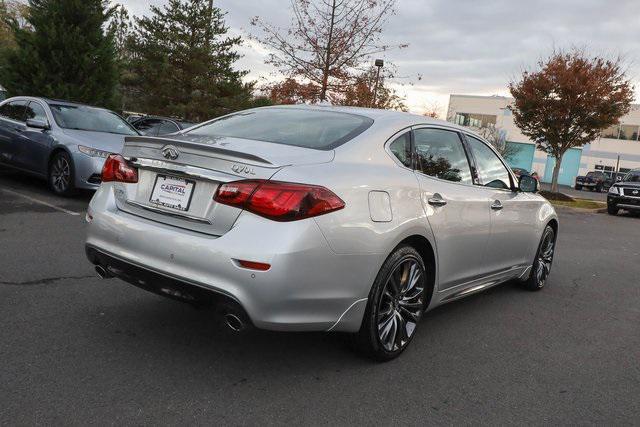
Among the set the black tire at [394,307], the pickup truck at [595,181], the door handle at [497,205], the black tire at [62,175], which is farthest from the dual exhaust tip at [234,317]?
the pickup truck at [595,181]

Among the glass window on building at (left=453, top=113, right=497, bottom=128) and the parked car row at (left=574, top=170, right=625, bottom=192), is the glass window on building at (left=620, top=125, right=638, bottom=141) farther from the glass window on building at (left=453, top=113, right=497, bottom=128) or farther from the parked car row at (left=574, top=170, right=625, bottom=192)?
the parked car row at (left=574, top=170, right=625, bottom=192)

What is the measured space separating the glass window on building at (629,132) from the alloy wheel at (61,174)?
54.7 meters

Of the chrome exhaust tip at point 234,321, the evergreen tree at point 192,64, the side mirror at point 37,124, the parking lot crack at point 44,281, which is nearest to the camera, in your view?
the chrome exhaust tip at point 234,321

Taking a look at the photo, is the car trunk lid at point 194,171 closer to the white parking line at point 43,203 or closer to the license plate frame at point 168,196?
the license plate frame at point 168,196

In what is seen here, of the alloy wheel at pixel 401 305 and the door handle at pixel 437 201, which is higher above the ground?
the door handle at pixel 437 201

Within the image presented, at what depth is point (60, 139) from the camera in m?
8.44

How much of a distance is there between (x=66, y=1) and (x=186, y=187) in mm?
15297

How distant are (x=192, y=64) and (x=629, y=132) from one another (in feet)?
142

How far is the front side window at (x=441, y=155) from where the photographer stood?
392cm

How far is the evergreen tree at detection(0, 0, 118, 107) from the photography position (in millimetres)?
15648

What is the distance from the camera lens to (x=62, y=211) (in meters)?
7.59

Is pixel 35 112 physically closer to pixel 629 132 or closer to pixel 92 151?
pixel 92 151

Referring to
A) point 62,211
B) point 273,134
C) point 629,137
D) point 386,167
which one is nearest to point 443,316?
point 386,167

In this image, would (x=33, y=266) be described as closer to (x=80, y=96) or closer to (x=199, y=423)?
(x=199, y=423)
